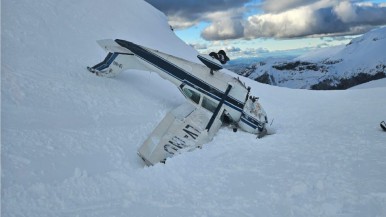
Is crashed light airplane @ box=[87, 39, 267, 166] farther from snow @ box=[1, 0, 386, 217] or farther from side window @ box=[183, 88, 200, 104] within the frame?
snow @ box=[1, 0, 386, 217]

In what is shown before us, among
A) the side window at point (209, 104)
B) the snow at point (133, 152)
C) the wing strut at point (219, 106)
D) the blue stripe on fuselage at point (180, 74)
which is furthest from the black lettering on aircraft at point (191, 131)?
the blue stripe on fuselage at point (180, 74)

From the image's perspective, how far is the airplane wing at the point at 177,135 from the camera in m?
11.2

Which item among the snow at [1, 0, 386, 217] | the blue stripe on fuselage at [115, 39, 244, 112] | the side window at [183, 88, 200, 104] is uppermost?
the blue stripe on fuselage at [115, 39, 244, 112]

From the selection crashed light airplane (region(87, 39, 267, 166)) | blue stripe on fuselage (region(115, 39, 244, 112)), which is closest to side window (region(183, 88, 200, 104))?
crashed light airplane (region(87, 39, 267, 166))

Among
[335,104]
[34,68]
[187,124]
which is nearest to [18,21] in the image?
[34,68]

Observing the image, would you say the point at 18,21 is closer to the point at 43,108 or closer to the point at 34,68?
the point at 34,68

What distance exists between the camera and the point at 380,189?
9438 mm

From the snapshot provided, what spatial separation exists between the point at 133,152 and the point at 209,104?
5835 millimetres

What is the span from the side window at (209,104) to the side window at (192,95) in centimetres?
30

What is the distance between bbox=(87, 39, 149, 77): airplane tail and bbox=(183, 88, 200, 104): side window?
257 centimetres

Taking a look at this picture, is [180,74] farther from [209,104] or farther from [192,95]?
[209,104]

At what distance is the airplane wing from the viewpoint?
11.2 metres

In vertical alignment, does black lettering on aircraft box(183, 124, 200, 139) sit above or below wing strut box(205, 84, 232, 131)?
below

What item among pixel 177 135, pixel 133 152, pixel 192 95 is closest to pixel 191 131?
pixel 177 135
